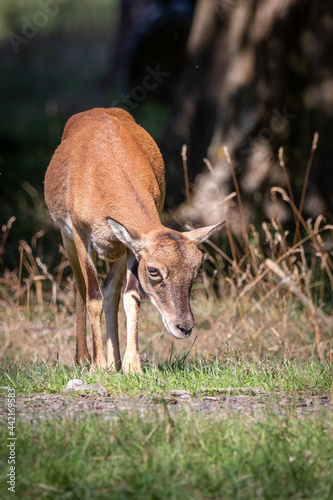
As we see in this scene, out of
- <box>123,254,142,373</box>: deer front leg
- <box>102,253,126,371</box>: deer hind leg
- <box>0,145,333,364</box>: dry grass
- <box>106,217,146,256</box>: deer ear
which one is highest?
<box>106,217,146,256</box>: deer ear

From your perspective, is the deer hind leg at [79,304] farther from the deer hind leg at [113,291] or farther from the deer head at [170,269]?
the deer head at [170,269]

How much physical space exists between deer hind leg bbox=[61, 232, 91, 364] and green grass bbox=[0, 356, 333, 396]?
1.38 meters

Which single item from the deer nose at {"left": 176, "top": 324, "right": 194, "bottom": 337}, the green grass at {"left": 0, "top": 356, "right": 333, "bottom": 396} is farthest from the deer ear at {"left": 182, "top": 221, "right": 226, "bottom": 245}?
the green grass at {"left": 0, "top": 356, "right": 333, "bottom": 396}

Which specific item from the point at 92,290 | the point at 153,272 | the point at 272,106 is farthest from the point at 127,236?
the point at 272,106

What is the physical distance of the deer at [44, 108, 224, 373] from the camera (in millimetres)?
Result: 5320

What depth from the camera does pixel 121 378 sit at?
518 cm

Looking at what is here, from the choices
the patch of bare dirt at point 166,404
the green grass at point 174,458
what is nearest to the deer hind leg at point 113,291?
the patch of bare dirt at point 166,404

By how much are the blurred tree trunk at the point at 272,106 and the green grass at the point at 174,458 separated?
18.6ft

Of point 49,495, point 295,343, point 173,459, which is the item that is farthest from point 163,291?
point 295,343

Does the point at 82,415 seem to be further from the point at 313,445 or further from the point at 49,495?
the point at 313,445

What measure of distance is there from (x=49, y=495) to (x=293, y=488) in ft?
3.43

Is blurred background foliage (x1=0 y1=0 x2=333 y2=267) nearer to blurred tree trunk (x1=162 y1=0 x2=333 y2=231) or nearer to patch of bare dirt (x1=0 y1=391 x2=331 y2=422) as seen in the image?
blurred tree trunk (x1=162 y1=0 x2=333 y2=231)

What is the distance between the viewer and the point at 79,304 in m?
7.17

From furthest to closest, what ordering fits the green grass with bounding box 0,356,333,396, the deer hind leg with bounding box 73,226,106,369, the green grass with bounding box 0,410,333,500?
the deer hind leg with bounding box 73,226,106,369, the green grass with bounding box 0,356,333,396, the green grass with bounding box 0,410,333,500
